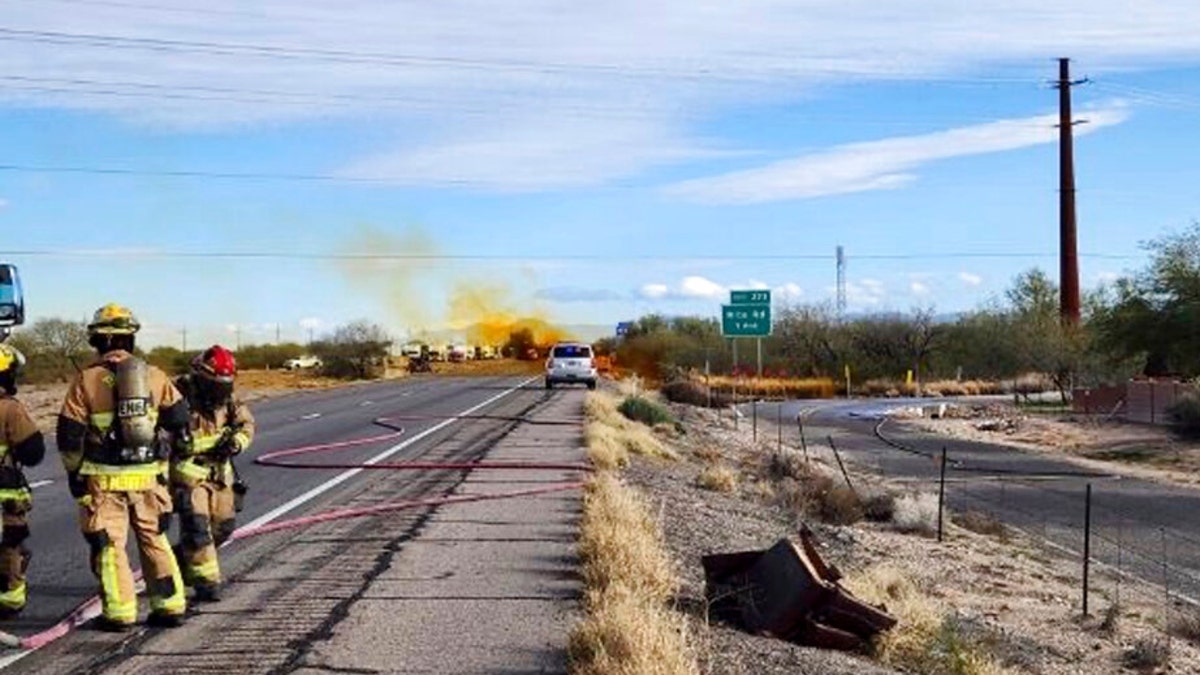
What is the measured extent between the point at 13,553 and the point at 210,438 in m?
1.42

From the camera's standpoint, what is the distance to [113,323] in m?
9.09

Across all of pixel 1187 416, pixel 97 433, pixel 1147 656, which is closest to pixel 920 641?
pixel 1147 656

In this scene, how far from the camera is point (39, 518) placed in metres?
15.4

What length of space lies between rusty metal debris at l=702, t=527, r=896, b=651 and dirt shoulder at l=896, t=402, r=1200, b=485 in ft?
97.8

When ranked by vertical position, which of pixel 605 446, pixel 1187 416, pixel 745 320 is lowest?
pixel 1187 416

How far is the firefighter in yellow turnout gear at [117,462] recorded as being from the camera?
891 cm

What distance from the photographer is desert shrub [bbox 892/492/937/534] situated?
2312 cm

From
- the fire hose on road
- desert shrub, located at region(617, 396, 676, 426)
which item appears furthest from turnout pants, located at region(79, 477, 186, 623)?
desert shrub, located at region(617, 396, 676, 426)

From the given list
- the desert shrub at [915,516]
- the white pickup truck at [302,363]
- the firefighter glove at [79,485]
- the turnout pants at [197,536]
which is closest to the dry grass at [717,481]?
the desert shrub at [915,516]

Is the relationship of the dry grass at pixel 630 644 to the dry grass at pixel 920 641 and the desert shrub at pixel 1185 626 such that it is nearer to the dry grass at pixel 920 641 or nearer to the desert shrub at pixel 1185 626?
the dry grass at pixel 920 641

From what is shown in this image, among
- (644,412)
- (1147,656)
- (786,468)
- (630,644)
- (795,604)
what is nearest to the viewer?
(630,644)

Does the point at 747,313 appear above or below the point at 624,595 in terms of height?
above

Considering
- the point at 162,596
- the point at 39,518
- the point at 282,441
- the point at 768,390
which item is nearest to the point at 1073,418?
the point at 768,390

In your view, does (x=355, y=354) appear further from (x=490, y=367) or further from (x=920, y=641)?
(x=920, y=641)
